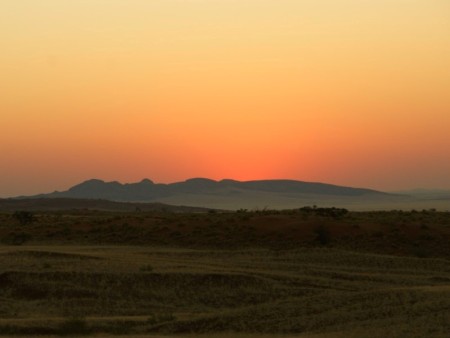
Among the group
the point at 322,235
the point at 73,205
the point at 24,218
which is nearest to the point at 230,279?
the point at 322,235

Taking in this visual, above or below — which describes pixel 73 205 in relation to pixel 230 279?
above

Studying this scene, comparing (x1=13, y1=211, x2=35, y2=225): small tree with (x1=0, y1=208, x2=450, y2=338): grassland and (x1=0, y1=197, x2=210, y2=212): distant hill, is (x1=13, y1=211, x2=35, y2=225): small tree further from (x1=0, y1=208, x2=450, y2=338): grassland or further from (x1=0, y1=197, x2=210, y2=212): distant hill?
(x1=0, y1=197, x2=210, y2=212): distant hill

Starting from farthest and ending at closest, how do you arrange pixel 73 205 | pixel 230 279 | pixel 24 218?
pixel 73 205, pixel 24 218, pixel 230 279

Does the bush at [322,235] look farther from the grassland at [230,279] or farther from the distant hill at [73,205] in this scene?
the distant hill at [73,205]

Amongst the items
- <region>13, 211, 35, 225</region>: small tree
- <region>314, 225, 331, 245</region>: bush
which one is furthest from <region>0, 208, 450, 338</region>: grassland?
<region>13, 211, 35, 225</region>: small tree

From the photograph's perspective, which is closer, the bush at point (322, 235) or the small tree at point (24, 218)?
the bush at point (322, 235)


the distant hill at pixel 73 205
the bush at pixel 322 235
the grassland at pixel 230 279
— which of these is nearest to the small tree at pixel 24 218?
the grassland at pixel 230 279

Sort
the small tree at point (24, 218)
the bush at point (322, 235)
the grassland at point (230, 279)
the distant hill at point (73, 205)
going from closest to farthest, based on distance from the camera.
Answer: the grassland at point (230, 279) → the bush at point (322, 235) → the small tree at point (24, 218) → the distant hill at point (73, 205)

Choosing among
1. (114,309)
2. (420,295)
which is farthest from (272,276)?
(420,295)

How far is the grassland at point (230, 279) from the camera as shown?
21.8 m

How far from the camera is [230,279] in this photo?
32.8 metres

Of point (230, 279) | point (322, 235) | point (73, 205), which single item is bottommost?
point (230, 279)

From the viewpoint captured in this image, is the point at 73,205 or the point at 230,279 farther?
the point at 73,205

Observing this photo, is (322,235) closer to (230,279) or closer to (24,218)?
(230,279)
